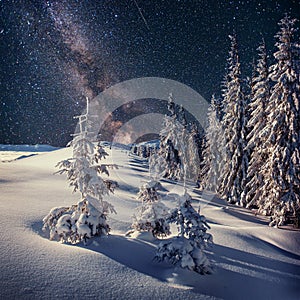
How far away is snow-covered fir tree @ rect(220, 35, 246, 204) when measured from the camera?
25.1 meters

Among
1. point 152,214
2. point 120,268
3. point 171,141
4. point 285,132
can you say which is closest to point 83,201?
point 120,268

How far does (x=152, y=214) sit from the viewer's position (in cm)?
1023

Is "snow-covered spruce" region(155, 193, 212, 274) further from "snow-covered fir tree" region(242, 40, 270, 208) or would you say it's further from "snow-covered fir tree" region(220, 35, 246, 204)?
"snow-covered fir tree" region(220, 35, 246, 204)

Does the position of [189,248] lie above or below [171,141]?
below

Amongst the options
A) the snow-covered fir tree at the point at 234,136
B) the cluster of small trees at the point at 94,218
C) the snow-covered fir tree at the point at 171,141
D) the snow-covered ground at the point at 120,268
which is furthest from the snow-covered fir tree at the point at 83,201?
the snow-covered fir tree at the point at 171,141

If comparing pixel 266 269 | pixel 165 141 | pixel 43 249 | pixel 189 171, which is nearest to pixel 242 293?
pixel 266 269

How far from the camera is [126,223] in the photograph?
44.0 ft

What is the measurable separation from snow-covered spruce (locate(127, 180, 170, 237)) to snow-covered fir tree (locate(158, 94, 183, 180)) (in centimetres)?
2930

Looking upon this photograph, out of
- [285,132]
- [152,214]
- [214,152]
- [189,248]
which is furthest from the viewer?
[214,152]

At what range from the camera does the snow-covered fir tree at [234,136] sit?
2509 cm

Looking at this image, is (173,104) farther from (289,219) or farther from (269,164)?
(289,219)

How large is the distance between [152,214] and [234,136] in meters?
18.6

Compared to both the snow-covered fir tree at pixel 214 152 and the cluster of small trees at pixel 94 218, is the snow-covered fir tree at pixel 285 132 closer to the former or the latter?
the cluster of small trees at pixel 94 218

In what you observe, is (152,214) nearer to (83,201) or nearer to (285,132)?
(83,201)
